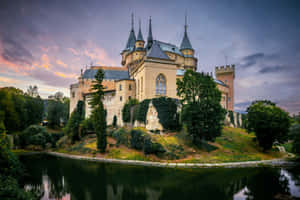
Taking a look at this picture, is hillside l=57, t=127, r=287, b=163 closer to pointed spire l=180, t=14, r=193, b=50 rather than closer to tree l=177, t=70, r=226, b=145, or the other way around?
tree l=177, t=70, r=226, b=145

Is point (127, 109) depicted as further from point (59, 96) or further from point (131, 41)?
point (59, 96)

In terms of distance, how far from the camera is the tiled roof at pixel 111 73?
121ft

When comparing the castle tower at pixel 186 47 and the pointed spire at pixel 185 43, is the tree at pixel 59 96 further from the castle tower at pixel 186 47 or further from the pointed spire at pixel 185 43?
the pointed spire at pixel 185 43

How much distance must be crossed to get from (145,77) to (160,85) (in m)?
2.81

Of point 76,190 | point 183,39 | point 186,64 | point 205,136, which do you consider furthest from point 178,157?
point 183,39

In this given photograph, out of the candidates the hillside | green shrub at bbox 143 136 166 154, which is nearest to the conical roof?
the hillside

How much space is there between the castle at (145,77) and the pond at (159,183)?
13.2 metres

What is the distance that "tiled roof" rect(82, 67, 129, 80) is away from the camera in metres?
36.9

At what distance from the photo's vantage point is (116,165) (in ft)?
60.8

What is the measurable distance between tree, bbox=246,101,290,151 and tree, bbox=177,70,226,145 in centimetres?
538

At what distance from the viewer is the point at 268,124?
838 inches

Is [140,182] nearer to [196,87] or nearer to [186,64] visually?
[196,87]

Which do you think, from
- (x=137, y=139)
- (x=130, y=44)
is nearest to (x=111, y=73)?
(x=130, y=44)

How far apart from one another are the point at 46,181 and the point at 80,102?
69.0 ft
